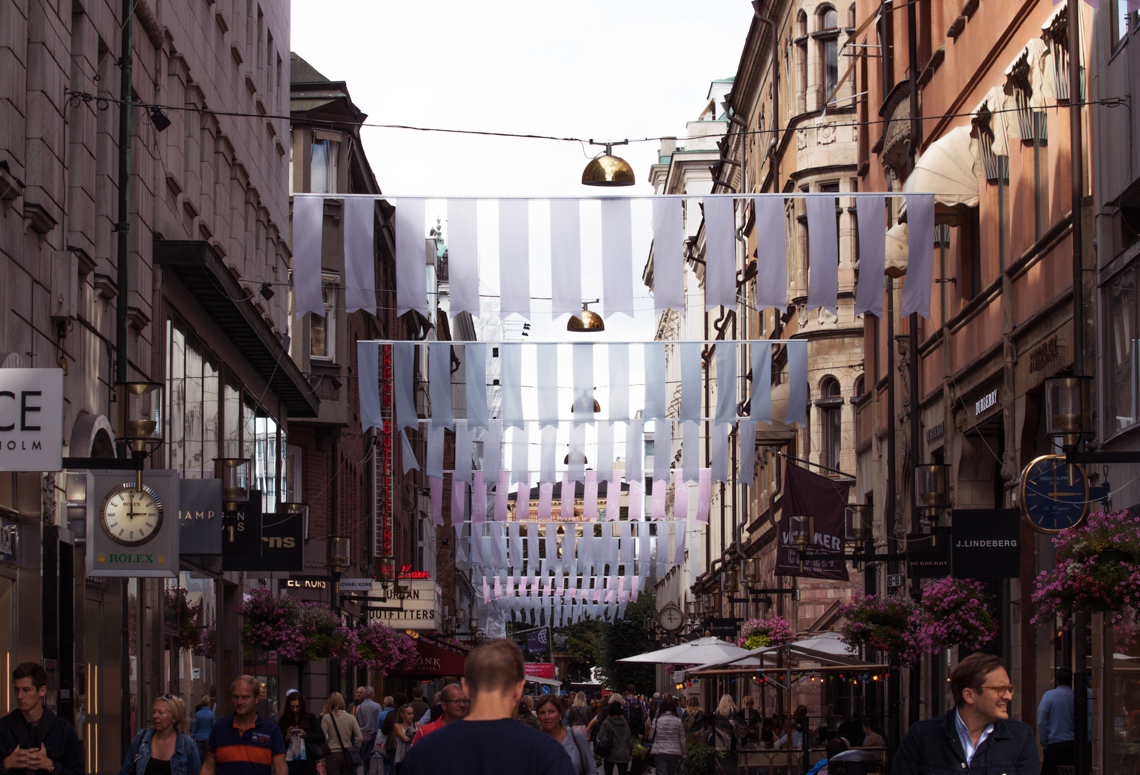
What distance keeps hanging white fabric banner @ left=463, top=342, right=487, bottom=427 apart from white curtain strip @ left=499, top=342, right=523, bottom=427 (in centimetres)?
36

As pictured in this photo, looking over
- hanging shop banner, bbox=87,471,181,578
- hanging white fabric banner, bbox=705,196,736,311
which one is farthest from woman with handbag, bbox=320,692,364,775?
hanging white fabric banner, bbox=705,196,736,311

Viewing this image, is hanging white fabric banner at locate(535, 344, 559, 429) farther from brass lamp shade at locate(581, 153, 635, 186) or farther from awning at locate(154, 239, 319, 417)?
brass lamp shade at locate(581, 153, 635, 186)

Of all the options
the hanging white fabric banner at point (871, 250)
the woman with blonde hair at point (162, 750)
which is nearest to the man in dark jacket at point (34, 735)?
the woman with blonde hair at point (162, 750)

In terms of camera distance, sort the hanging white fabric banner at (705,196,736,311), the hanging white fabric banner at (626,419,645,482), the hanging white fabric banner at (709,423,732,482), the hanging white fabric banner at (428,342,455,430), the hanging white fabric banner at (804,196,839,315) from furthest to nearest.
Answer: the hanging white fabric banner at (626,419,645,482) → the hanging white fabric banner at (709,423,732,482) → the hanging white fabric banner at (428,342,455,430) → the hanging white fabric banner at (804,196,839,315) → the hanging white fabric banner at (705,196,736,311)

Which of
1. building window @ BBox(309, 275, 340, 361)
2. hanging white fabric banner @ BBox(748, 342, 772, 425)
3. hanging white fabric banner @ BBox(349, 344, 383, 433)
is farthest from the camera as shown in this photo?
building window @ BBox(309, 275, 340, 361)

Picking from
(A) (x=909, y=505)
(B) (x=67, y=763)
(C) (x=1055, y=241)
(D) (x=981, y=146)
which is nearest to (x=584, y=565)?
(A) (x=909, y=505)

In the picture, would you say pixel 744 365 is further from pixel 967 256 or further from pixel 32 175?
pixel 32 175

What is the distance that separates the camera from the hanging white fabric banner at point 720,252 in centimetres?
1936

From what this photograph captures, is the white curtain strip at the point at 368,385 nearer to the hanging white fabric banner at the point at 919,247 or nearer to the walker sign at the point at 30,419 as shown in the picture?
the hanging white fabric banner at the point at 919,247

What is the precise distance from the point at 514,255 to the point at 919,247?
4806mm

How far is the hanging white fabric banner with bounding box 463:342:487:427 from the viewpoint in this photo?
2908 centimetres

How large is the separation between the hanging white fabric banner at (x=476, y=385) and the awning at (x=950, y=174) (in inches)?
373

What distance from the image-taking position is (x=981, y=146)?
22734 mm

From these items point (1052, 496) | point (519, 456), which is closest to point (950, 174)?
point (1052, 496)
